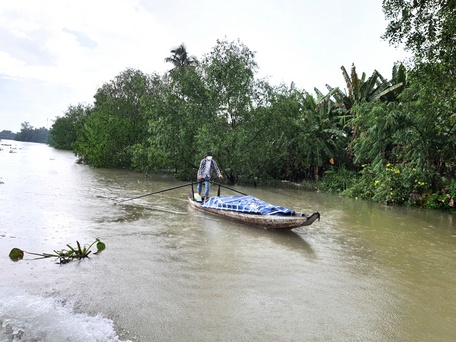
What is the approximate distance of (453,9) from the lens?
358 inches

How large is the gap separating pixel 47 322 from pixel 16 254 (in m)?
2.27

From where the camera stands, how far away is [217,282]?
16.9 ft

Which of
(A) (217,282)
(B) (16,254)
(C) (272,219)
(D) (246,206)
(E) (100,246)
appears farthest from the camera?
(D) (246,206)

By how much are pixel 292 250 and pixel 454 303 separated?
296cm

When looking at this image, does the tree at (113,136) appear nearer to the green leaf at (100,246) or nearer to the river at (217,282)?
the river at (217,282)

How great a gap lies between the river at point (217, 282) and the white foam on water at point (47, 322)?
0.04 feet

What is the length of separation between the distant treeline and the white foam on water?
12776 mm

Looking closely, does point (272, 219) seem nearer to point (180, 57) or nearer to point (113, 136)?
point (113, 136)

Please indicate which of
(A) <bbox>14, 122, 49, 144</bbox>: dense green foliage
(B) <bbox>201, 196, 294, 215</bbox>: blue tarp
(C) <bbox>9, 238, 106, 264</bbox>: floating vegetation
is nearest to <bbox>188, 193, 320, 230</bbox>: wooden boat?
(B) <bbox>201, 196, 294, 215</bbox>: blue tarp

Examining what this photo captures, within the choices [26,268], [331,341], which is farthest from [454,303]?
[26,268]

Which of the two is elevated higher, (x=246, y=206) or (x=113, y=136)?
(x=113, y=136)

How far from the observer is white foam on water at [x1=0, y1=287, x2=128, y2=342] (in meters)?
3.57

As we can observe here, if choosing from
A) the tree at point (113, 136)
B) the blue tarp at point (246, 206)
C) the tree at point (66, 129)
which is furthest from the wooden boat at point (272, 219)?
the tree at point (66, 129)

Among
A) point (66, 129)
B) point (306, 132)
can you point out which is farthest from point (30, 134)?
point (306, 132)
